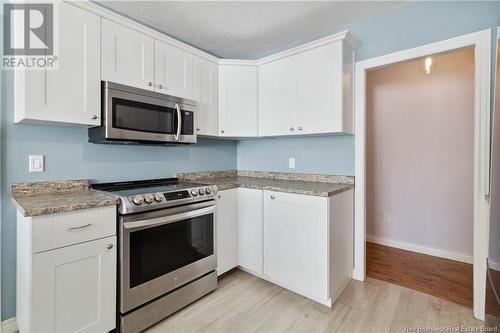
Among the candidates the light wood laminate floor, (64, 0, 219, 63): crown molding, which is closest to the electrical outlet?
the light wood laminate floor

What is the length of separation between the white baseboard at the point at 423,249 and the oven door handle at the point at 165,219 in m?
2.55

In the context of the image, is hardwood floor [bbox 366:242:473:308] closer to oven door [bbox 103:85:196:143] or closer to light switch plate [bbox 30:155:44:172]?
oven door [bbox 103:85:196:143]

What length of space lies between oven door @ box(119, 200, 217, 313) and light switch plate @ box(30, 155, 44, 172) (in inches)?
30.4

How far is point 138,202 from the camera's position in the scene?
1.63m

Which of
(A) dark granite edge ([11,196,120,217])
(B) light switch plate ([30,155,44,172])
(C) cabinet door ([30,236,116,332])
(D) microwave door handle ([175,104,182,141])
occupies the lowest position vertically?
(C) cabinet door ([30,236,116,332])

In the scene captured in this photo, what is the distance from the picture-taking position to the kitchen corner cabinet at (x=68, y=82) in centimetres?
152

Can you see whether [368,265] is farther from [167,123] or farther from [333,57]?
[167,123]

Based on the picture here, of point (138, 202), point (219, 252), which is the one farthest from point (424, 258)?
point (138, 202)

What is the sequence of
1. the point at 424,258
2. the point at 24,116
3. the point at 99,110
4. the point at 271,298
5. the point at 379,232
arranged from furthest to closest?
the point at 379,232, the point at 424,258, the point at 271,298, the point at 99,110, the point at 24,116

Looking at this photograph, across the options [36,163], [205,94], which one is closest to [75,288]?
[36,163]

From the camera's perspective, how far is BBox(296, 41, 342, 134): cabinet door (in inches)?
84.5

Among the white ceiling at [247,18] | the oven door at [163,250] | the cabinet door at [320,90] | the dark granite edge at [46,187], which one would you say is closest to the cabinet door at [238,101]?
the white ceiling at [247,18]

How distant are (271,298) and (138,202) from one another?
1385mm

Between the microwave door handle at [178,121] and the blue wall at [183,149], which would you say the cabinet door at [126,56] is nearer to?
the microwave door handle at [178,121]
